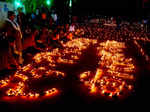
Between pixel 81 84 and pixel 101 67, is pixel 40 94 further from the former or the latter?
pixel 101 67

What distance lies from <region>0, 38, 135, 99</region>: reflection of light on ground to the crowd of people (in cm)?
61

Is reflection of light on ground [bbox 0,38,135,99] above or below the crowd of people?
below

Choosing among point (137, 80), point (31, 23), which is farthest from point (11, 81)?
point (31, 23)

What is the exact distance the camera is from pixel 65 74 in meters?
5.54

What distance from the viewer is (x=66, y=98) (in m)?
4.11

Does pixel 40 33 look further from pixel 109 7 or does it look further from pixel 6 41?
pixel 109 7

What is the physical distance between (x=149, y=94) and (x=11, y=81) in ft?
12.5

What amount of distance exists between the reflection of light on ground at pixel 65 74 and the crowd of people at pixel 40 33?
2.00ft

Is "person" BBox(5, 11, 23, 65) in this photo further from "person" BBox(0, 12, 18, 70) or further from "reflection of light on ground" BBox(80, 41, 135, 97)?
"reflection of light on ground" BBox(80, 41, 135, 97)

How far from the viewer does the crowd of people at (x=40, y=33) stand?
17.8 ft

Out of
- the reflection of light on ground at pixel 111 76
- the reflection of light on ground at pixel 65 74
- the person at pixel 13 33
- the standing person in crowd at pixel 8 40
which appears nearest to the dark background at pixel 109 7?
the reflection of light on ground at pixel 65 74

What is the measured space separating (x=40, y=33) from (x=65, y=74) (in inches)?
144

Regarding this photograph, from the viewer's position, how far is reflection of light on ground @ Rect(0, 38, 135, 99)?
445 centimetres

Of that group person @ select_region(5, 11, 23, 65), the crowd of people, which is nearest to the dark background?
the crowd of people
